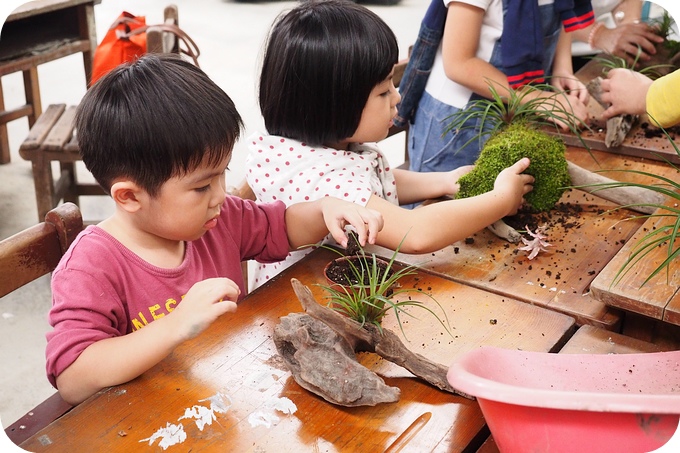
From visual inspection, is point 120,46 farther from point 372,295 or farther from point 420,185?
point 372,295

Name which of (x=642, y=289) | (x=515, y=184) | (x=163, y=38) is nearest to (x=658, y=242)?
(x=642, y=289)

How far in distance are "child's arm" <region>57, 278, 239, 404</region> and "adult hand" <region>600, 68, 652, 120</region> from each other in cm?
153

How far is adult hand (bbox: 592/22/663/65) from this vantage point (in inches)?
116

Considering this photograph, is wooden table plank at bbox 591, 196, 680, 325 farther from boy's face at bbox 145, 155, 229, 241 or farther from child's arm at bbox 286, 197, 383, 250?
boy's face at bbox 145, 155, 229, 241

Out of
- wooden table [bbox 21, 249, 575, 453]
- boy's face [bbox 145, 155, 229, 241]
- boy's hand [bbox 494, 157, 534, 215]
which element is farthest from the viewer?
boy's hand [bbox 494, 157, 534, 215]

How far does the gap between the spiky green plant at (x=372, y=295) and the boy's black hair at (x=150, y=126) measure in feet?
1.23

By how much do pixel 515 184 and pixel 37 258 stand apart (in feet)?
3.74

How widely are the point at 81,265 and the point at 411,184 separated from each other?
102cm

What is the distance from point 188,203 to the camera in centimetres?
148

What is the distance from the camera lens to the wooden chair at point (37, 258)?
147cm

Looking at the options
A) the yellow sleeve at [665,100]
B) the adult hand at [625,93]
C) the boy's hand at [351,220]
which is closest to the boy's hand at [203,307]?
the boy's hand at [351,220]

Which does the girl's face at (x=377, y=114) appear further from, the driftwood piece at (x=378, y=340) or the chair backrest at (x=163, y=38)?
the chair backrest at (x=163, y=38)

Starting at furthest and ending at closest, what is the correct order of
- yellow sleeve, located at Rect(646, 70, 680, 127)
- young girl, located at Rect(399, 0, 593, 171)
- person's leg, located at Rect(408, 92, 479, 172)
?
person's leg, located at Rect(408, 92, 479, 172)
young girl, located at Rect(399, 0, 593, 171)
yellow sleeve, located at Rect(646, 70, 680, 127)

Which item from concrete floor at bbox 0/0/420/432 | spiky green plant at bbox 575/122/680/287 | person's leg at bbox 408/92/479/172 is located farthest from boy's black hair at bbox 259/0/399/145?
person's leg at bbox 408/92/479/172
